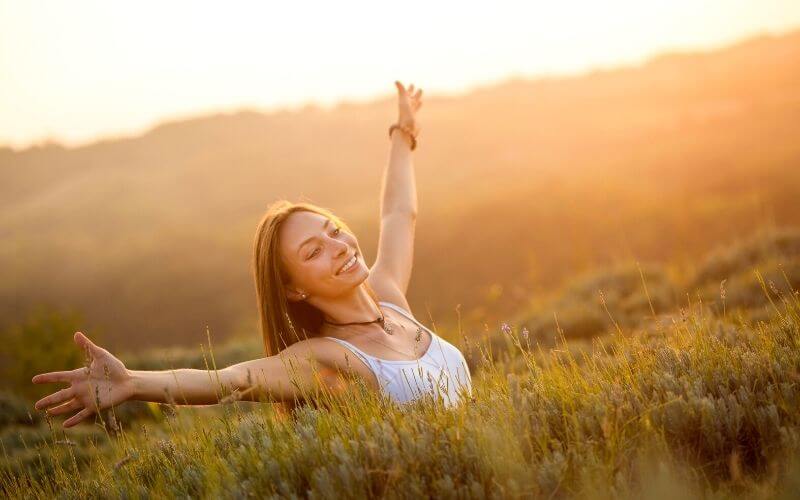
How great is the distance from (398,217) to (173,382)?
2.37 metres

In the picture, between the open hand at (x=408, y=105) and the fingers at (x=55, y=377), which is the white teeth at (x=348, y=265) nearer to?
the fingers at (x=55, y=377)

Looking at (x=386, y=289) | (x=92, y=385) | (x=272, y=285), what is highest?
(x=272, y=285)

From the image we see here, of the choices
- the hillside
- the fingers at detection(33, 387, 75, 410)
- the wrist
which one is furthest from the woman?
the hillside

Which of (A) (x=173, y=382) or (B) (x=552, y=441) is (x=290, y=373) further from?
(B) (x=552, y=441)

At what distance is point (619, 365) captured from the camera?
3.30 m

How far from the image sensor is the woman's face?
160 inches

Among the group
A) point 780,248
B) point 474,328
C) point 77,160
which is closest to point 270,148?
point 77,160

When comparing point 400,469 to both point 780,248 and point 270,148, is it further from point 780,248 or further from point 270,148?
point 270,148

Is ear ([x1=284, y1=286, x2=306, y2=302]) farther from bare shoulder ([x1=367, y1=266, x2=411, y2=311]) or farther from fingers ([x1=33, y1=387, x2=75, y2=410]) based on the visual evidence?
fingers ([x1=33, y1=387, x2=75, y2=410])

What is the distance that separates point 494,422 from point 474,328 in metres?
10.0

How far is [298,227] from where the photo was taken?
4.16 m

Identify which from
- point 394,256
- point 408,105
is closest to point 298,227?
point 394,256

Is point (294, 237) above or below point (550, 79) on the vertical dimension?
below

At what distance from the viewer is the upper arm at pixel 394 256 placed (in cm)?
500
